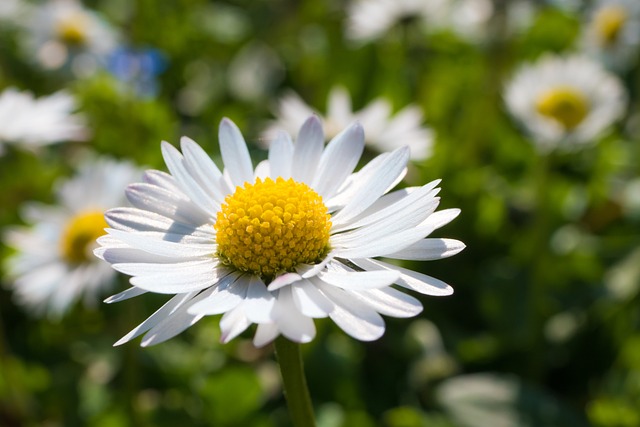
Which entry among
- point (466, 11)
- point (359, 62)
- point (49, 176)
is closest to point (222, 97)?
point (359, 62)

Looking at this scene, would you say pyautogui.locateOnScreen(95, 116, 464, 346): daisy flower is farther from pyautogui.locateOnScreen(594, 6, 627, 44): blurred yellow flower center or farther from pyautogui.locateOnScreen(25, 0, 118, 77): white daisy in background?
pyautogui.locateOnScreen(25, 0, 118, 77): white daisy in background

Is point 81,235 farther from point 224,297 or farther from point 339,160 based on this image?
point 224,297

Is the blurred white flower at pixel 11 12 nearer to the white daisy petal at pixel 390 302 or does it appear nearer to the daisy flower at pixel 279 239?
the daisy flower at pixel 279 239

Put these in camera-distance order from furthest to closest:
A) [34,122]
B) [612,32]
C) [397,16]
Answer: [397,16] < [612,32] < [34,122]

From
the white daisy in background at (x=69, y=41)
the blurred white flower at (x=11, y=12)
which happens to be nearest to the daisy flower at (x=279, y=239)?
the white daisy in background at (x=69, y=41)

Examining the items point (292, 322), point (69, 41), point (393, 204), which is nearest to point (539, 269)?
point (393, 204)

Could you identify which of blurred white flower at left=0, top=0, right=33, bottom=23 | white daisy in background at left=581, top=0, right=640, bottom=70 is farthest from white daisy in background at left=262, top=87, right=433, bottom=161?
blurred white flower at left=0, top=0, right=33, bottom=23

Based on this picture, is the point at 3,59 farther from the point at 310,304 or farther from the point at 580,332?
the point at 310,304
